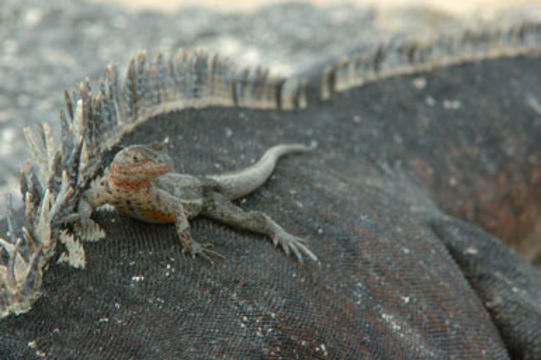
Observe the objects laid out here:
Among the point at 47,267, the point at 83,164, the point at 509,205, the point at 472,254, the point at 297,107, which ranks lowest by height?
the point at 509,205

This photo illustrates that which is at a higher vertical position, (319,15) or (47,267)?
(47,267)

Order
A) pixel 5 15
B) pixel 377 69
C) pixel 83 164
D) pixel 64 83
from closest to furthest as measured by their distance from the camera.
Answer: pixel 83 164, pixel 377 69, pixel 64 83, pixel 5 15

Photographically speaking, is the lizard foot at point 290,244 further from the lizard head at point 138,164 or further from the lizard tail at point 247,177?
the lizard head at point 138,164

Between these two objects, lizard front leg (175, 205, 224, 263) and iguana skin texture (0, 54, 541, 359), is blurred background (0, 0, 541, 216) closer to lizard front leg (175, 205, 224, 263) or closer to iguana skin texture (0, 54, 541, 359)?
iguana skin texture (0, 54, 541, 359)

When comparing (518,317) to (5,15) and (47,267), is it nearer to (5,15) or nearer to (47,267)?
(47,267)

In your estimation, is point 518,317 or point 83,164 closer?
point 83,164

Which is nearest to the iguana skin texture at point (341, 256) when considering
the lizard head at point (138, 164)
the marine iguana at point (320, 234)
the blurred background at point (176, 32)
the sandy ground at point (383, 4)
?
the marine iguana at point (320, 234)

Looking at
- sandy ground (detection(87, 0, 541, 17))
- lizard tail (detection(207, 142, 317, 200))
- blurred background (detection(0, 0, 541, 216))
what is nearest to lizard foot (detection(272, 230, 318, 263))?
lizard tail (detection(207, 142, 317, 200))

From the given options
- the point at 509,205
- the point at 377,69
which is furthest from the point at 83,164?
the point at 509,205
